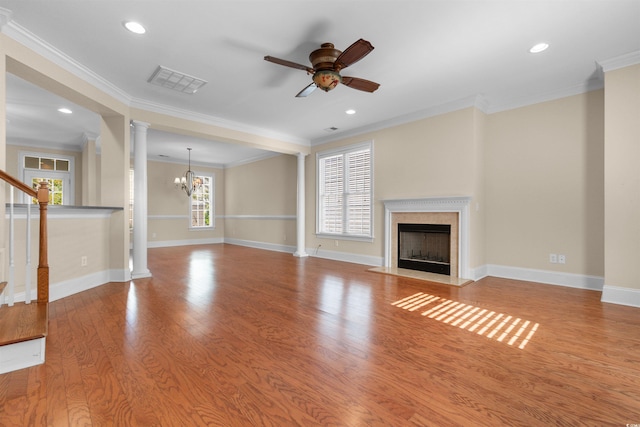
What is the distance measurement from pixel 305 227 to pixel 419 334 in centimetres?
494

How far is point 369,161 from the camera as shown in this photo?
231 inches

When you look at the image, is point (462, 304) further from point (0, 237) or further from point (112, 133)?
point (112, 133)

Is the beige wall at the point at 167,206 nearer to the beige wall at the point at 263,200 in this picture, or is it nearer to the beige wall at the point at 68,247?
the beige wall at the point at 263,200

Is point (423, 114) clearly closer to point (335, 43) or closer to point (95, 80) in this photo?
point (335, 43)

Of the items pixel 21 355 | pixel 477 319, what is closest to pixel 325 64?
pixel 477 319

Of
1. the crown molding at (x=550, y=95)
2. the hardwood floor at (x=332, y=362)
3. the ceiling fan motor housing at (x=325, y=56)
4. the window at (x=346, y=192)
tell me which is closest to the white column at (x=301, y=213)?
the window at (x=346, y=192)

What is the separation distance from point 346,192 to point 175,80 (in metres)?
3.73

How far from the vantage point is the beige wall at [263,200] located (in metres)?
7.88

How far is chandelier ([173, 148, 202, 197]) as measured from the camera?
352 inches

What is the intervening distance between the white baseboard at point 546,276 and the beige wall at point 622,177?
2.07 feet

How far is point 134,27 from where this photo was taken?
272 centimetres

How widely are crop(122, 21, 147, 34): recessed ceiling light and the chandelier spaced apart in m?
6.55

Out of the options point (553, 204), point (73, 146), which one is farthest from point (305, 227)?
point (73, 146)

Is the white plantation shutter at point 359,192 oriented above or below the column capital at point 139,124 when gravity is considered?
below
